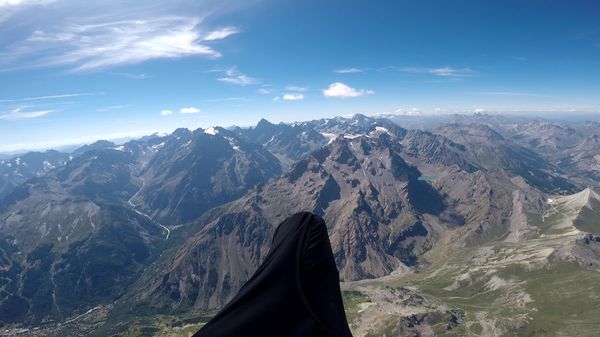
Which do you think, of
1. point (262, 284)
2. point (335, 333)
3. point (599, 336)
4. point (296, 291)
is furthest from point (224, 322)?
point (599, 336)

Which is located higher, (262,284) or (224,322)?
(262,284)

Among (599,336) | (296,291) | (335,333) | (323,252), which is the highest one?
(323,252)

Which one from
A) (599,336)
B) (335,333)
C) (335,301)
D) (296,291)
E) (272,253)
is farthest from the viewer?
(599,336)

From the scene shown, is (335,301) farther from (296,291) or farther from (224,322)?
(224,322)

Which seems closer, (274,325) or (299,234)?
(274,325)

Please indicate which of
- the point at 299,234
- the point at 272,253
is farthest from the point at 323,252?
the point at 272,253

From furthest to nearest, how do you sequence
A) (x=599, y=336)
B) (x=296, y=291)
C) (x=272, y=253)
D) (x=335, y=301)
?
(x=599, y=336), (x=272, y=253), (x=335, y=301), (x=296, y=291)
